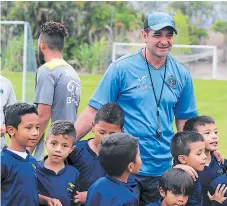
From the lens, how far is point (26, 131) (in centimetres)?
477

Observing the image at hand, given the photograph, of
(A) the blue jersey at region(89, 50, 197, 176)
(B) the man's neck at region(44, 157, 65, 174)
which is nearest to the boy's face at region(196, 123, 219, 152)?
(A) the blue jersey at region(89, 50, 197, 176)

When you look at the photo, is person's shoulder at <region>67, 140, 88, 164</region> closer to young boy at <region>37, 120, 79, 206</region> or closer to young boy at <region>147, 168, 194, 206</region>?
young boy at <region>37, 120, 79, 206</region>

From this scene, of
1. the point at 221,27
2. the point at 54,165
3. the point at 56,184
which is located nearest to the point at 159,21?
the point at 54,165

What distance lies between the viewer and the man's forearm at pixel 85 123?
532 centimetres

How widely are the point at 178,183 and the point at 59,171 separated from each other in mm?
811

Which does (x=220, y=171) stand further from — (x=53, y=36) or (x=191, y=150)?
(x=53, y=36)

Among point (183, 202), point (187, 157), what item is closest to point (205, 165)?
point (187, 157)

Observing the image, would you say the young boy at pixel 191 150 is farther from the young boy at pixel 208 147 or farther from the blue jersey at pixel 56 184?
the blue jersey at pixel 56 184

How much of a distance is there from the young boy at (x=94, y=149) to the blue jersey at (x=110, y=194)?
593 mm

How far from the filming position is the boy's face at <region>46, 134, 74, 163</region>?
4875 mm

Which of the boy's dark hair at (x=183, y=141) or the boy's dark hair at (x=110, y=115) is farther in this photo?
the boy's dark hair at (x=183, y=141)

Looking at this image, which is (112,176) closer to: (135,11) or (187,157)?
(187,157)

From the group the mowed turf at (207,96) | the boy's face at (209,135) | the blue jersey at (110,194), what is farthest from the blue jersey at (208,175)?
the mowed turf at (207,96)

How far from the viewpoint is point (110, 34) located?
3706 centimetres
